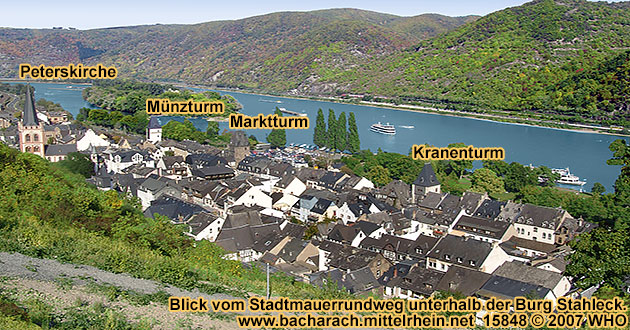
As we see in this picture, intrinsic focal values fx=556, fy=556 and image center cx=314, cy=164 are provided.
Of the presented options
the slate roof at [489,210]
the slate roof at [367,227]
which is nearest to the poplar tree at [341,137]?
the slate roof at [489,210]

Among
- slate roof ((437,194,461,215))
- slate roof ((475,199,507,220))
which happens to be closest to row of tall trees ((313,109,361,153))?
slate roof ((437,194,461,215))

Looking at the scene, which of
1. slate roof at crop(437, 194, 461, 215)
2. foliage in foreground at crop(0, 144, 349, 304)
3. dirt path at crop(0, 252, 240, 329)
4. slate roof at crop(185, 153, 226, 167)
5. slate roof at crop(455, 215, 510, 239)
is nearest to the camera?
dirt path at crop(0, 252, 240, 329)

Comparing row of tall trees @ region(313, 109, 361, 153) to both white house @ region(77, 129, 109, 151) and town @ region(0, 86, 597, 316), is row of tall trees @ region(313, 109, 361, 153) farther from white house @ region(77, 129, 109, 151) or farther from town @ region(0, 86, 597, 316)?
white house @ region(77, 129, 109, 151)

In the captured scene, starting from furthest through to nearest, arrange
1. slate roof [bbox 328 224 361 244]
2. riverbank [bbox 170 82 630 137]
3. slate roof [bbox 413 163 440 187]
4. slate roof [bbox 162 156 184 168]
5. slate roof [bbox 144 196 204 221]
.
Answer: riverbank [bbox 170 82 630 137] < slate roof [bbox 162 156 184 168] < slate roof [bbox 413 163 440 187] < slate roof [bbox 144 196 204 221] < slate roof [bbox 328 224 361 244]

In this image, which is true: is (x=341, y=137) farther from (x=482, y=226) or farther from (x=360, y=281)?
(x=360, y=281)

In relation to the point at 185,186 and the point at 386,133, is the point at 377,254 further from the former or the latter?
the point at 386,133

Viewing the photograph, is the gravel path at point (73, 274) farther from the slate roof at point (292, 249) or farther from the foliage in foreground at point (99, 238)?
the slate roof at point (292, 249)

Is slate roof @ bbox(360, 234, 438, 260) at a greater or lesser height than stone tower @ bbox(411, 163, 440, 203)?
lesser
